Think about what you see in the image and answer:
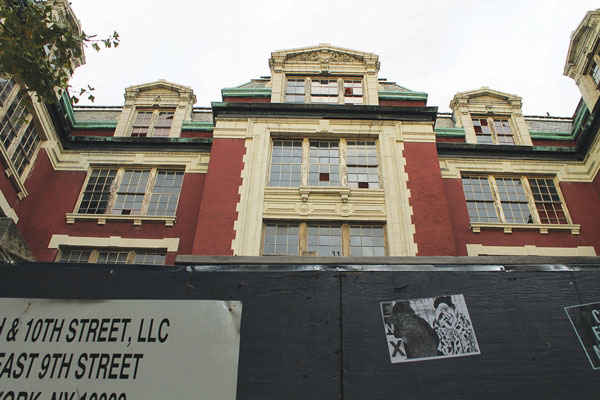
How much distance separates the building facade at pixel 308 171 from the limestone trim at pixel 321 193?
2.1 inches

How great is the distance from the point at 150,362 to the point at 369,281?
175cm

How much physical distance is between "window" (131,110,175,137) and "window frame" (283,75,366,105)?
225 inches

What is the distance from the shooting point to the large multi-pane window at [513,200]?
16609mm

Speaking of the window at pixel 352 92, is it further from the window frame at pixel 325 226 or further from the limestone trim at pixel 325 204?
the window frame at pixel 325 226

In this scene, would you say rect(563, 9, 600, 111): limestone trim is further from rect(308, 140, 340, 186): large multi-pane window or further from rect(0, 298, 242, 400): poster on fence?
rect(0, 298, 242, 400): poster on fence

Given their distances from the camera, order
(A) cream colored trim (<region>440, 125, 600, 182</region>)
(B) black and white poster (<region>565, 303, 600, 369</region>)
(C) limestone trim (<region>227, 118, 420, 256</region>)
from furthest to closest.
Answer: (A) cream colored trim (<region>440, 125, 600, 182</region>)
(C) limestone trim (<region>227, 118, 420, 256</region>)
(B) black and white poster (<region>565, 303, 600, 369</region>)

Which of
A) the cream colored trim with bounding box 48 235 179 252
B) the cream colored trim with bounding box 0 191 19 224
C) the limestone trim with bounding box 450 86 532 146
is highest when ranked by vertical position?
the limestone trim with bounding box 450 86 532 146

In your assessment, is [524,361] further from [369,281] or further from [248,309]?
[248,309]

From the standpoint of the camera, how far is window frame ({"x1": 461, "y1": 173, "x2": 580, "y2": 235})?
1595 centimetres

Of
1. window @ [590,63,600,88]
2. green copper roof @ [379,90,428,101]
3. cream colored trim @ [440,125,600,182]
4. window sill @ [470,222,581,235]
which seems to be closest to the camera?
window sill @ [470,222,581,235]

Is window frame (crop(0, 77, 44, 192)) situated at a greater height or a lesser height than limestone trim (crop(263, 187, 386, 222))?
greater

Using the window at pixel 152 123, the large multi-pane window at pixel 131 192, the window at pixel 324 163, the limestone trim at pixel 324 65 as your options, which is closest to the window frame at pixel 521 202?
the window at pixel 324 163

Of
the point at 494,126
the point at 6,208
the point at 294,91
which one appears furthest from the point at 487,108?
the point at 6,208

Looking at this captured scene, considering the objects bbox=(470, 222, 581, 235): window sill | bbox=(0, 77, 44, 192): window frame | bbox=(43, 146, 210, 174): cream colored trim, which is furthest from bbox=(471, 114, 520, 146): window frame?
bbox=(0, 77, 44, 192): window frame
